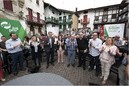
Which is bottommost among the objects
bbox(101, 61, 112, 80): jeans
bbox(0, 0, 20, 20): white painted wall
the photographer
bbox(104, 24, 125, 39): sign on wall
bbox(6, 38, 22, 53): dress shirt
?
bbox(101, 61, 112, 80): jeans

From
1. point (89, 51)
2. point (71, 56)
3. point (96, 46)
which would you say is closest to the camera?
point (96, 46)

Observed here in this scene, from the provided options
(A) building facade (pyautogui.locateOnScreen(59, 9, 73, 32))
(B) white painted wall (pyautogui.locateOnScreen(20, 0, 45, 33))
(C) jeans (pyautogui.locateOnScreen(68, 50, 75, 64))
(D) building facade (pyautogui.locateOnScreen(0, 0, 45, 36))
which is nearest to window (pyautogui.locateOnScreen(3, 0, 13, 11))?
(D) building facade (pyautogui.locateOnScreen(0, 0, 45, 36))

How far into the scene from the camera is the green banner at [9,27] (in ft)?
Answer: 16.0

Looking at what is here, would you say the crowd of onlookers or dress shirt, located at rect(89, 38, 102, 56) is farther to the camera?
dress shirt, located at rect(89, 38, 102, 56)

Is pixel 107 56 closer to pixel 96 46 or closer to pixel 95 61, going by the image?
pixel 96 46

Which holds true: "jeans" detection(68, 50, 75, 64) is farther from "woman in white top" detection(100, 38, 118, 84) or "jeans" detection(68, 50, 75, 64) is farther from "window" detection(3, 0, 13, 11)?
"window" detection(3, 0, 13, 11)

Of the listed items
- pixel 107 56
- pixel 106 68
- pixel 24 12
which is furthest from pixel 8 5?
pixel 106 68

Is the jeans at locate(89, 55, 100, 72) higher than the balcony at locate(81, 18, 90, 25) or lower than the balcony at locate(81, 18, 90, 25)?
lower

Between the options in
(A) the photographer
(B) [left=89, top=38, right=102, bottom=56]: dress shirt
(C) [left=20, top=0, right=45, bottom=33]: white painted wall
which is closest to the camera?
(A) the photographer

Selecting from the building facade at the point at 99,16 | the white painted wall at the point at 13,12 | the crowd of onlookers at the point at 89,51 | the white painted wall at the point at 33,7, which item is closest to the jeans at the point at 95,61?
the crowd of onlookers at the point at 89,51

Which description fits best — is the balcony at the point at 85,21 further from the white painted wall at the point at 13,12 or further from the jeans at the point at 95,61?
the jeans at the point at 95,61

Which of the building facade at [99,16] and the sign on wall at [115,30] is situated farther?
the building facade at [99,16]

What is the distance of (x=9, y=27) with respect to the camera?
5148 mm

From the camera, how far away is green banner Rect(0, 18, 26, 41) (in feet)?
16.0
